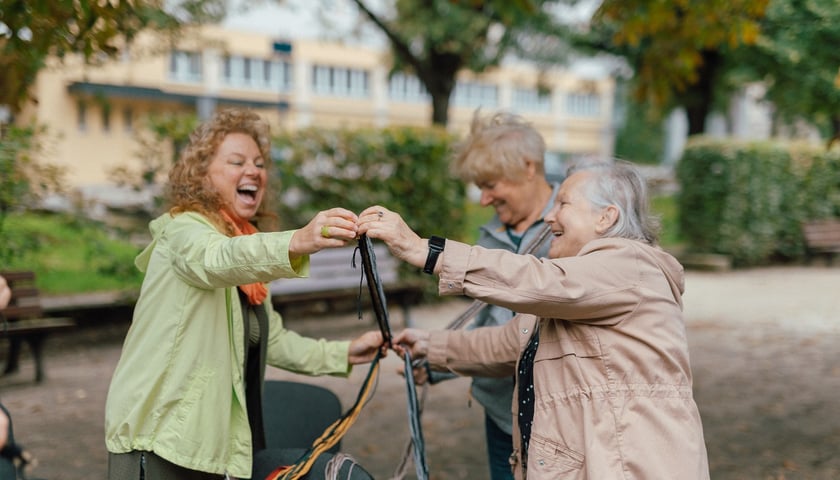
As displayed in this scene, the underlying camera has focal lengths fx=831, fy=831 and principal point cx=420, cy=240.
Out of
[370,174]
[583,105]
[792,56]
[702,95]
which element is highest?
[583,105]

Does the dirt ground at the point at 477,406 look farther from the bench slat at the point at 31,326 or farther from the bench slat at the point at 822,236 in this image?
the bench slat at the point at 822,236

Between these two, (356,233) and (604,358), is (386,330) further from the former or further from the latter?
(604,358)

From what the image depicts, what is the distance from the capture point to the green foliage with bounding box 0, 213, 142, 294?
799 centimetres

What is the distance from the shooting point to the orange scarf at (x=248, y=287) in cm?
285

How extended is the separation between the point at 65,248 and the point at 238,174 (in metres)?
6.80

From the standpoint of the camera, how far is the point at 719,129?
3962 cm

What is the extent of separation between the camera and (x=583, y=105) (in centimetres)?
7081

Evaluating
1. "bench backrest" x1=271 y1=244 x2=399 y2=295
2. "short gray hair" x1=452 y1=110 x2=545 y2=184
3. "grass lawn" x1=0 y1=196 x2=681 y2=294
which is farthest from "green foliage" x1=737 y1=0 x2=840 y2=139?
"short gray hair" x1=452 y1=110 x2=545 y2=184

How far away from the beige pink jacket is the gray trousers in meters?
1.04

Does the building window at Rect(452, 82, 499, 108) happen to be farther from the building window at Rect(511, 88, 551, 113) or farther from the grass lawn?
the grass lawn

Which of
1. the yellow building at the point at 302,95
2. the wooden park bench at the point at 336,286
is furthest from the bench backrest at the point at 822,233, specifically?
the yellow building at the point at 302,95

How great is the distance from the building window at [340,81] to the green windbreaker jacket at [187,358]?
55.3 meters

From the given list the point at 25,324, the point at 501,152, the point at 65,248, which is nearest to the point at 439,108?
the point at 65,248

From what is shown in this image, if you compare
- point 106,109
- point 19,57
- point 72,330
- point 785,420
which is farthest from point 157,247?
point 106,109
